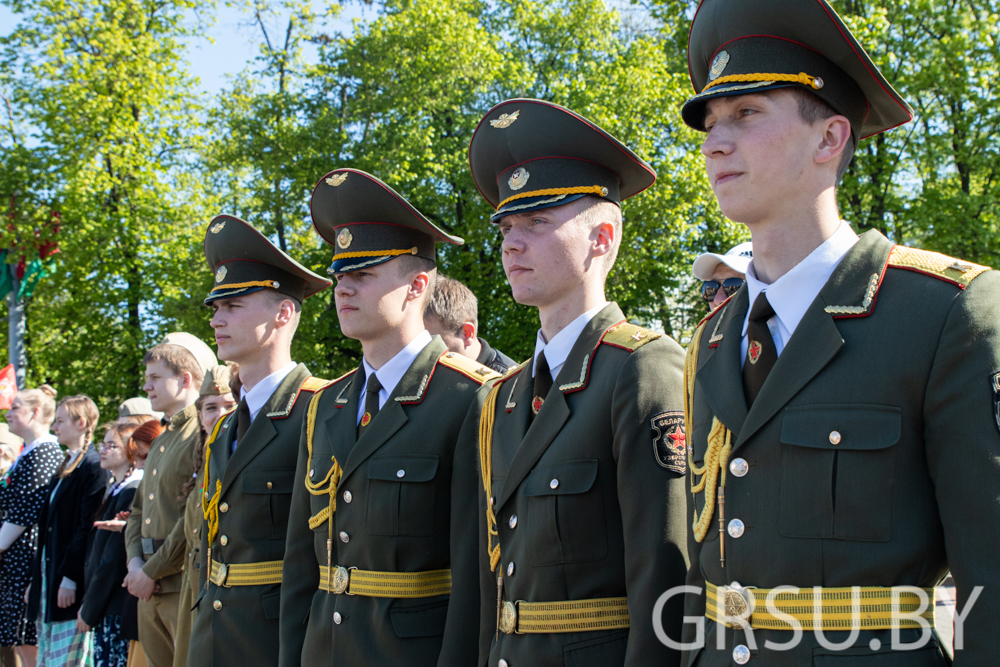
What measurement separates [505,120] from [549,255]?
583 millimetres

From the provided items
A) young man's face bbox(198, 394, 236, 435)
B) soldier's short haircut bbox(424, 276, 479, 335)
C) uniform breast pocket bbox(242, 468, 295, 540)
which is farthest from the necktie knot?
young man's face bbox(198, 394, 236, 435)

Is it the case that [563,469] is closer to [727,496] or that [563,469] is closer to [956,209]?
[727,496]

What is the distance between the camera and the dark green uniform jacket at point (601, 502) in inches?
99.0

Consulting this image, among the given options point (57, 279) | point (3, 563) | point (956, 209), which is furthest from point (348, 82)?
point (3, 563)

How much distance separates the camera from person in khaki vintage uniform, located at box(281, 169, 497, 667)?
3336mm

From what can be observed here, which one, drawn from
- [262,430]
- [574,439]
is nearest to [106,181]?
[262,430]

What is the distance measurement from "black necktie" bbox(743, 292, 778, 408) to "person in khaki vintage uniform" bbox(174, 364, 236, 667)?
3249mm

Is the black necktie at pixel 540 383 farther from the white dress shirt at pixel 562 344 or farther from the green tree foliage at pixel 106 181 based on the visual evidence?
the green tree foliage at pixel 106 181

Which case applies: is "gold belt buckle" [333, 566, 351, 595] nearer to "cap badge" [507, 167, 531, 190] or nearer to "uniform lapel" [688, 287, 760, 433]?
"cap badge" [507, 167, 531, 190]

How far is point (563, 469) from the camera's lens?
8.91ft

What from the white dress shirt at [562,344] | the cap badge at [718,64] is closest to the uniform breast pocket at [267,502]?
the white dress shirt at [562,344]

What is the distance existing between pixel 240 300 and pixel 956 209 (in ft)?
59.2

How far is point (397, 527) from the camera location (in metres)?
3.42

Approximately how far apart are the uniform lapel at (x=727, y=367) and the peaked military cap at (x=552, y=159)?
90 centimetres
